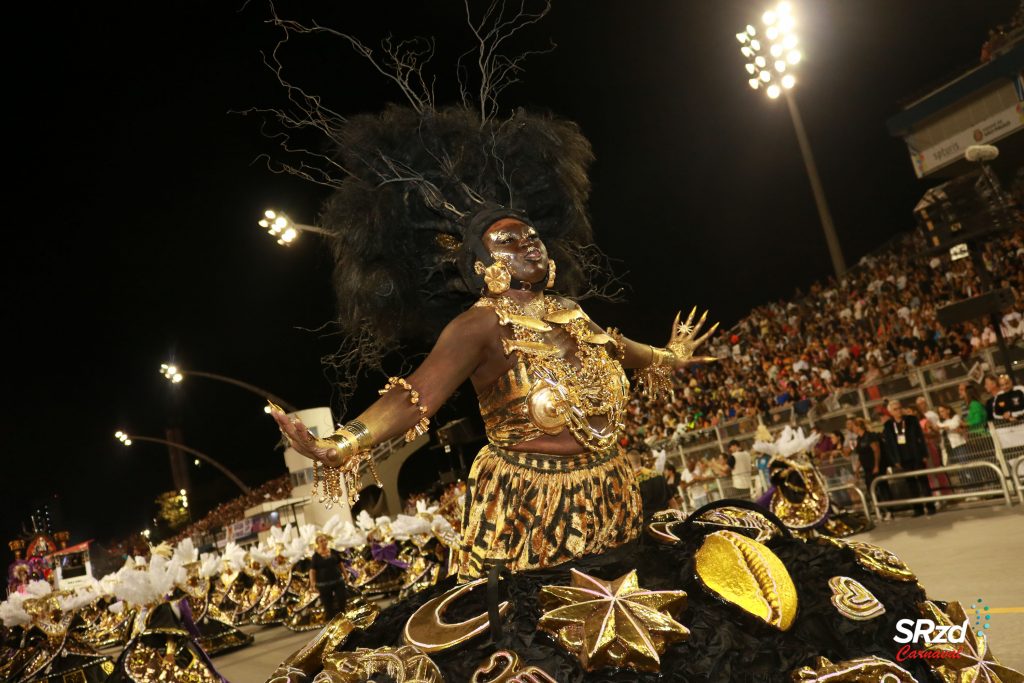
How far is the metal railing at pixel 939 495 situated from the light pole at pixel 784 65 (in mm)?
6455

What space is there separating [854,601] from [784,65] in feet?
52.5

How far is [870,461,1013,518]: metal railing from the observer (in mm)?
8359

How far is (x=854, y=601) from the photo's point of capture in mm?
2338

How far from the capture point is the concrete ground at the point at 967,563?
379 cm

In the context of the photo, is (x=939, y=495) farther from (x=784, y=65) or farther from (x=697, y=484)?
(x=784, y=65)

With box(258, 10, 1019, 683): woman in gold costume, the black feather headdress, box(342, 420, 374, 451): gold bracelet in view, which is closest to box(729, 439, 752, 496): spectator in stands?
box(258, 10, 1019, 683): woman in gold costume

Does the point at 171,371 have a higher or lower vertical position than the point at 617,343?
A: higher

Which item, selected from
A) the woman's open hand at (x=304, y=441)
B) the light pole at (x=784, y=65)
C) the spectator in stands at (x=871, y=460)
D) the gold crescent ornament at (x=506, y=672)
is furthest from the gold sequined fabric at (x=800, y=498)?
the light pole at (x=784, y=65)

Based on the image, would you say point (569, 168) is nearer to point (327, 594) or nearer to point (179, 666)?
point (179, 666)

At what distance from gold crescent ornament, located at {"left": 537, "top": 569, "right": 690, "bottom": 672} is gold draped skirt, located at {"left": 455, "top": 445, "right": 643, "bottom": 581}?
314mm

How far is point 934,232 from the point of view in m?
11.8

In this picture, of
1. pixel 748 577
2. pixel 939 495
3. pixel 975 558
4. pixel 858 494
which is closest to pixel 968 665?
pixel 748 577

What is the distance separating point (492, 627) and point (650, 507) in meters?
1.06

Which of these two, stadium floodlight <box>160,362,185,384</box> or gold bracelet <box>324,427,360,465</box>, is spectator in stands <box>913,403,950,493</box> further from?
stadium floodlight <box>160,362,185,384</box>
